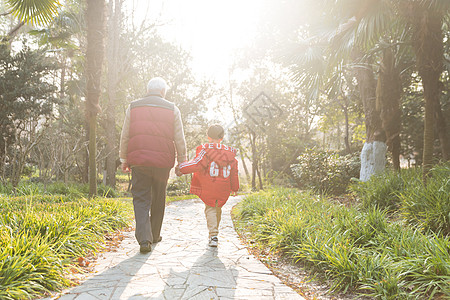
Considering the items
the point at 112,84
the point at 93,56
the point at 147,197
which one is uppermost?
the point at 112,84

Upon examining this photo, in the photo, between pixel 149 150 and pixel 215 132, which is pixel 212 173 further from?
pixel 149 150

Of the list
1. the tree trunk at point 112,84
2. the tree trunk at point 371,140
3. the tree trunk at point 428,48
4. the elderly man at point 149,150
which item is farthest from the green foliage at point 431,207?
the tree trunk at point 112,84

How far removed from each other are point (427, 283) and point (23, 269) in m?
2.92

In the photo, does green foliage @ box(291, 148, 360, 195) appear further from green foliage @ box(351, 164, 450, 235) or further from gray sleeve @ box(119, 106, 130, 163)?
gray sleeve @ box(119, 106, 130, 163)

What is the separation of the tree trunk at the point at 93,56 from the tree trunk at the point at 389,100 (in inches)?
257

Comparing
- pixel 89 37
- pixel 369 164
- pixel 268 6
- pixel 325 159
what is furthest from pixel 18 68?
pixel 369 164

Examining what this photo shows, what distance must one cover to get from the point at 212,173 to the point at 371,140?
18.4 ft

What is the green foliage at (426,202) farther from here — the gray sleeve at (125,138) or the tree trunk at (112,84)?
the tree trunk at (112,84)

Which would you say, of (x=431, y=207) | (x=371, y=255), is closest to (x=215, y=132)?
(x=371, y=255)

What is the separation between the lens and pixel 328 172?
8.98 m

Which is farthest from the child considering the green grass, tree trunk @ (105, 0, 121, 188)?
tree trunk @ (105, 0, 121, 188)

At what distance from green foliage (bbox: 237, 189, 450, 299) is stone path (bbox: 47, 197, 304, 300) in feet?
1.49

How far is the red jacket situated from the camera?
12.2ft

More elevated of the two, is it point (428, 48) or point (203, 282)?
point (428, 48)
